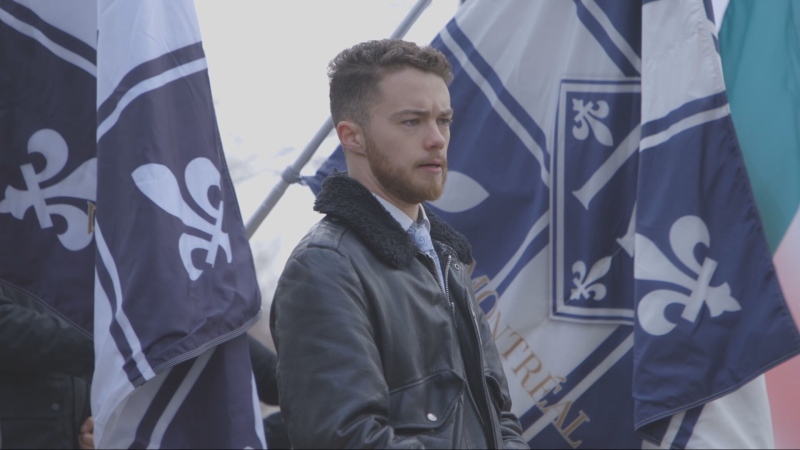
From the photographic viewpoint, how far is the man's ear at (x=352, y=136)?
239 cm

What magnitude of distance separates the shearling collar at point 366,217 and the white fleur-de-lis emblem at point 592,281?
1745 mm

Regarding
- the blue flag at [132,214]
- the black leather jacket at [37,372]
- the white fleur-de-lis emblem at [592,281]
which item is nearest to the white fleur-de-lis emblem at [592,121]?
the white fleur-de-lis emblem at [592,281]

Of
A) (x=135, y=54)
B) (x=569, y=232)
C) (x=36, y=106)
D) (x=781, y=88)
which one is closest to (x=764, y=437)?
(x=569, y=232)

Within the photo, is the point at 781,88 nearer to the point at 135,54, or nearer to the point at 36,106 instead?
the point at 135,54

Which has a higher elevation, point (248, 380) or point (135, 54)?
point (135, 54)

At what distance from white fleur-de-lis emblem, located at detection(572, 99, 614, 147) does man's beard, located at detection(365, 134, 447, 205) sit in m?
1.70

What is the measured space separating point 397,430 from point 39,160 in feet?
6.01

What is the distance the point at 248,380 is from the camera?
3254 mm

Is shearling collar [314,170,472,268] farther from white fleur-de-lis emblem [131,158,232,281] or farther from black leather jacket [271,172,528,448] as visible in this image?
white fleur-de-lis emblem [131,158,232,281]

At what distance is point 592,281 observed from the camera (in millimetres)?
3922

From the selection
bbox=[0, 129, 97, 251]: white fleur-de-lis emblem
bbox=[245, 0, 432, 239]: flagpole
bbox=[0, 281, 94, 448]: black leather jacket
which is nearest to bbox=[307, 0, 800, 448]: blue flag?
bbox=[245, 0, 432, 239]: flagpole

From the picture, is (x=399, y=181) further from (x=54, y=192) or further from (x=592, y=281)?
(x=592, y=281)

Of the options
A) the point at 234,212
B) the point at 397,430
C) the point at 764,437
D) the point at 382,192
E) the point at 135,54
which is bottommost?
the point at 764,437

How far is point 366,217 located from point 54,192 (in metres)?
1.50
